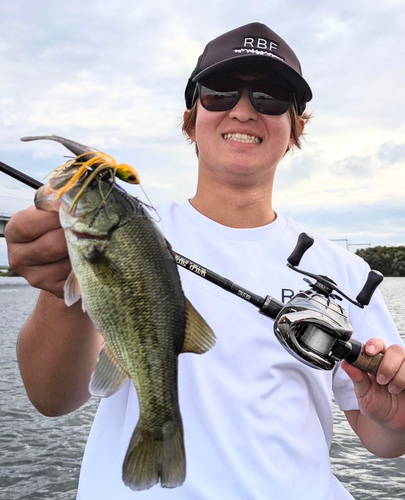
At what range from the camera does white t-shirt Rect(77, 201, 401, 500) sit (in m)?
2.78

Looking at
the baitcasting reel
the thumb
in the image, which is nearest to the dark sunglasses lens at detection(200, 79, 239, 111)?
the baitcasting reel

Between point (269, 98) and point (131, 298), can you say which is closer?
point (131, 298)

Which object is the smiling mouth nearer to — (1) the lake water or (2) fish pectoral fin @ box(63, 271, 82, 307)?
(2) fish pectoral fin @ box(63, 271, 82, 307)

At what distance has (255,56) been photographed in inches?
137

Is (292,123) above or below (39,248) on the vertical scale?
above

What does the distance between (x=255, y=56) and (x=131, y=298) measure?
2198mm

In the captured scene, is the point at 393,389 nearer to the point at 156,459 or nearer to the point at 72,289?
the point at 156,459

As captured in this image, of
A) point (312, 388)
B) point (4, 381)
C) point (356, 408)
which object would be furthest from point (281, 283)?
point (4, 381)

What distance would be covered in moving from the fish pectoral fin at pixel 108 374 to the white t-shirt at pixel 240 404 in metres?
0.88

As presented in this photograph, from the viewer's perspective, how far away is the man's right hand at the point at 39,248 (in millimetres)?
2127

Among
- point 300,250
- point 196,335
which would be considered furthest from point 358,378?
point 196,335

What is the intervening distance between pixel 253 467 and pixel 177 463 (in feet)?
3.33

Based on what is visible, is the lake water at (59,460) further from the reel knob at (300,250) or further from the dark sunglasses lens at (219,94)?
the dark sunglasses lens at (219,94)

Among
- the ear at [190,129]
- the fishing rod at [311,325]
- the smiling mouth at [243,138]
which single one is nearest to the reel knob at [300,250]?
the fishing rod at [311,325]
